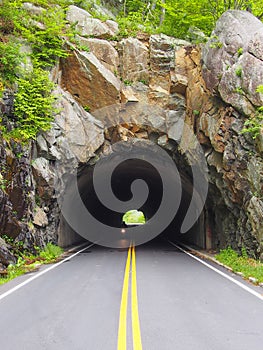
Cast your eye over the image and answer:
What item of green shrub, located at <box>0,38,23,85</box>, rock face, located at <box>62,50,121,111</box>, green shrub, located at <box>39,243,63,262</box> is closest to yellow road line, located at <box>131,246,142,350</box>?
green shrub, located at <box>39,243,63,262</box>

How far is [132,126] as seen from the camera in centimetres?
1836

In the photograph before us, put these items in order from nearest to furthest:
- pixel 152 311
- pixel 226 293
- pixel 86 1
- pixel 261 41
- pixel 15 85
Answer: pixel 152 311, pixel 226 293, pixel 261 41, pixel 15 85, pixel 86 1

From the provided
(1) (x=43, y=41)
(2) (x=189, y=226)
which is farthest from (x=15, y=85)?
(2) (x=189, y=226)

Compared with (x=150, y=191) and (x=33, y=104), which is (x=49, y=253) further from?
(x=150, y=191)

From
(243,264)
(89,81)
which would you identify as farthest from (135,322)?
(89,81)

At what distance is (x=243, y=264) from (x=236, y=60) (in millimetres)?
8471

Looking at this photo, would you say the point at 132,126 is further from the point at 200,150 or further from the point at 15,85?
the point at 15,85

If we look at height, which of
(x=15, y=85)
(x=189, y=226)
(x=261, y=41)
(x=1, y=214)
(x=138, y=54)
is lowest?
(x=189, y=226)

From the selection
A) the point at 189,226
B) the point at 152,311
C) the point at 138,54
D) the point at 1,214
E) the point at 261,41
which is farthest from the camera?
the point at 189,226

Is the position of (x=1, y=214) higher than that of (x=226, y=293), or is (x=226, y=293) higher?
(x=1, y=214)

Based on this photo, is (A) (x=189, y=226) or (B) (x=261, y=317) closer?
(B) (x=261, y=317)

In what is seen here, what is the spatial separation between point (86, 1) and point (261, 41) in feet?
39.1

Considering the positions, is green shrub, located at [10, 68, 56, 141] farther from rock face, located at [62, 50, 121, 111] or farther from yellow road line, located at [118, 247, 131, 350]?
yellow road line, located at [118, 247, 131, 350]

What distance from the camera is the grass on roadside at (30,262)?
32.4ft
